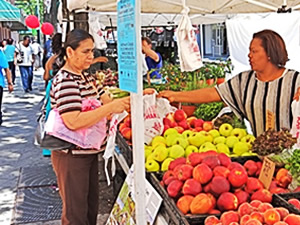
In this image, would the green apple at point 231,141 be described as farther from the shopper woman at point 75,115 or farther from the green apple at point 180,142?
the shopper woman at point 75,115

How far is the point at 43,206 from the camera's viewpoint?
4734 mm

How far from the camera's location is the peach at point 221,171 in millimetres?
2172

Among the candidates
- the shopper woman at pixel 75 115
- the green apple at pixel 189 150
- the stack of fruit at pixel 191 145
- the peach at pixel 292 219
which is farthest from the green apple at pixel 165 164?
the peach at pixel 292 219

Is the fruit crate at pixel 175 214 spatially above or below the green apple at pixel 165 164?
below

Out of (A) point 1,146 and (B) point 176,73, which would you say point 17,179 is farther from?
(B) point 176,73

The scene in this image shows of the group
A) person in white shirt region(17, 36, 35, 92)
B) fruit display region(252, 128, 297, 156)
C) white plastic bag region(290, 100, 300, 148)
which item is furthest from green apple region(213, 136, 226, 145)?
person in white shirt region(17, 36, 35, 92)

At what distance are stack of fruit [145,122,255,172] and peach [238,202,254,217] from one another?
85cm

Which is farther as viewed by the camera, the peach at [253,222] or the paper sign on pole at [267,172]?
the paper sign on pole at [267,172]

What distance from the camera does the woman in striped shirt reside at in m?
3.04

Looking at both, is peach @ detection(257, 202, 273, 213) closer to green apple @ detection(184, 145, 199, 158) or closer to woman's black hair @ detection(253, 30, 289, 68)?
green apple @ detection(184, 145, 199, 158)

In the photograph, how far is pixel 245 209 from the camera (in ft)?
6.24

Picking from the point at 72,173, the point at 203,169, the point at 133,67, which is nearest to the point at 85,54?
the point at 72,173

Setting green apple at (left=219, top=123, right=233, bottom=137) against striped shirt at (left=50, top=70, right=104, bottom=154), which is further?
green apple at (left=219, top=123, right=233, bottom=137)

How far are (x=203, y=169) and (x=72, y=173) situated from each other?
1.19 m
